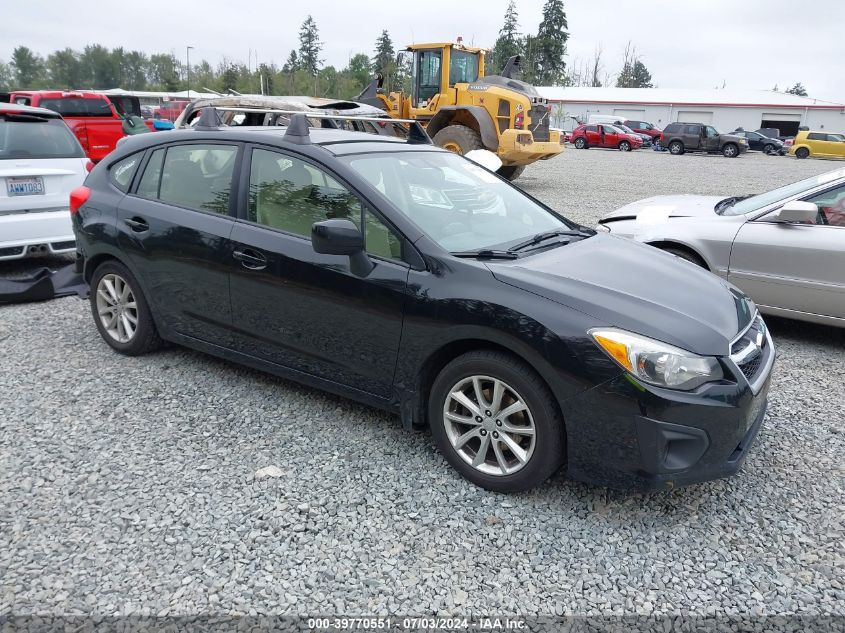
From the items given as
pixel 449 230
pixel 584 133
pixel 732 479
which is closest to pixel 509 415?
pixel 449 230

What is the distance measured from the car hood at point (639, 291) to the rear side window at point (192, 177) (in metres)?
1.87

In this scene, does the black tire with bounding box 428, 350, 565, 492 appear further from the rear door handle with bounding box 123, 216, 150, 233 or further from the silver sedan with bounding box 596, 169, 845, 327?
the silver sedan with bounding box 596, 169, 845, 327

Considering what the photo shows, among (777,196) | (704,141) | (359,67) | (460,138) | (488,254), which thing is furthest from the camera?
(359,67)

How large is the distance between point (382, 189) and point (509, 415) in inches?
55.5

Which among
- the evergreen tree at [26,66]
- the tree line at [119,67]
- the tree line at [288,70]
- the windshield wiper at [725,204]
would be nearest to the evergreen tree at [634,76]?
the tree line at [288,70]

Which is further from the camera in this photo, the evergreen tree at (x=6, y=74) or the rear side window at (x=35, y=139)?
the evergreen tree at (x=6, y=74)

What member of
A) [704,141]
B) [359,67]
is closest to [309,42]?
[359,67]

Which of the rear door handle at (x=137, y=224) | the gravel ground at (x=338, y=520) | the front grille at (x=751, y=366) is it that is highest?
the rear door handle at (x=137, y=224)

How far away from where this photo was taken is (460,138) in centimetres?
1468

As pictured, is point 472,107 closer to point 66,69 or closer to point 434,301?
point 434,301

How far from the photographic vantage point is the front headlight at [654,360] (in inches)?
108

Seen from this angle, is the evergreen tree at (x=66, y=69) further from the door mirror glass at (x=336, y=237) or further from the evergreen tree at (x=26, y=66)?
the door mirror glass at (x=336, y=237)

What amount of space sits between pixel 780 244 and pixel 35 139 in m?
6.90

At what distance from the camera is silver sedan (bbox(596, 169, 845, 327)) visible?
5.03 meters
